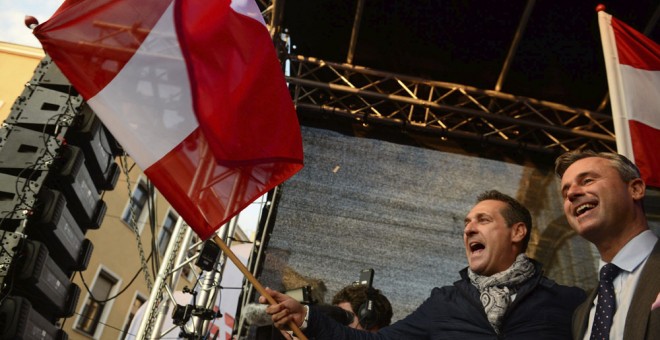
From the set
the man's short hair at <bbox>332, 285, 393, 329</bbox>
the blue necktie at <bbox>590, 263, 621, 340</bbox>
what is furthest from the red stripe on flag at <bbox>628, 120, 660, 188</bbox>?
the blue necktie at <bbox>590, 263, 621, 340</bbox>

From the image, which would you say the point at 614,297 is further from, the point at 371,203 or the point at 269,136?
the point at 371,203

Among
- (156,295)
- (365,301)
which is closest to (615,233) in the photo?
(365,301)

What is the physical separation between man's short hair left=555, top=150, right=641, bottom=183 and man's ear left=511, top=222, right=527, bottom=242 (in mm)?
298

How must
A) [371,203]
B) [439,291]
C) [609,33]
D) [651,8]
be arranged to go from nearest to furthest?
[439,291]
[609,33]
[651,8]
[371,203]

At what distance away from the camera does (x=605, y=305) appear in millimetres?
2002

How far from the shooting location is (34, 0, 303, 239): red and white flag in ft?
9.50

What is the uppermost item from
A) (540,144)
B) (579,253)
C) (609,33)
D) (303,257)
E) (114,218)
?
(114,218)

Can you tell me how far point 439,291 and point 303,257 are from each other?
3.43 metres

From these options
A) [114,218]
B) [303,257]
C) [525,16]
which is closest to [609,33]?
[525,16]

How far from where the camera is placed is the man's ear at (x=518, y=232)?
2.65m

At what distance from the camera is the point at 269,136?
3.22 metres

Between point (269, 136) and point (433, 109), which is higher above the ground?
point (433, 109)

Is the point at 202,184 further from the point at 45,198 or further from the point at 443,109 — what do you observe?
the point at 443,109

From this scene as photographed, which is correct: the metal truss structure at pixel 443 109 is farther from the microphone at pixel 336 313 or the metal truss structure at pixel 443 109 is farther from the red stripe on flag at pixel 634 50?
the microphone at pixel 336 313
